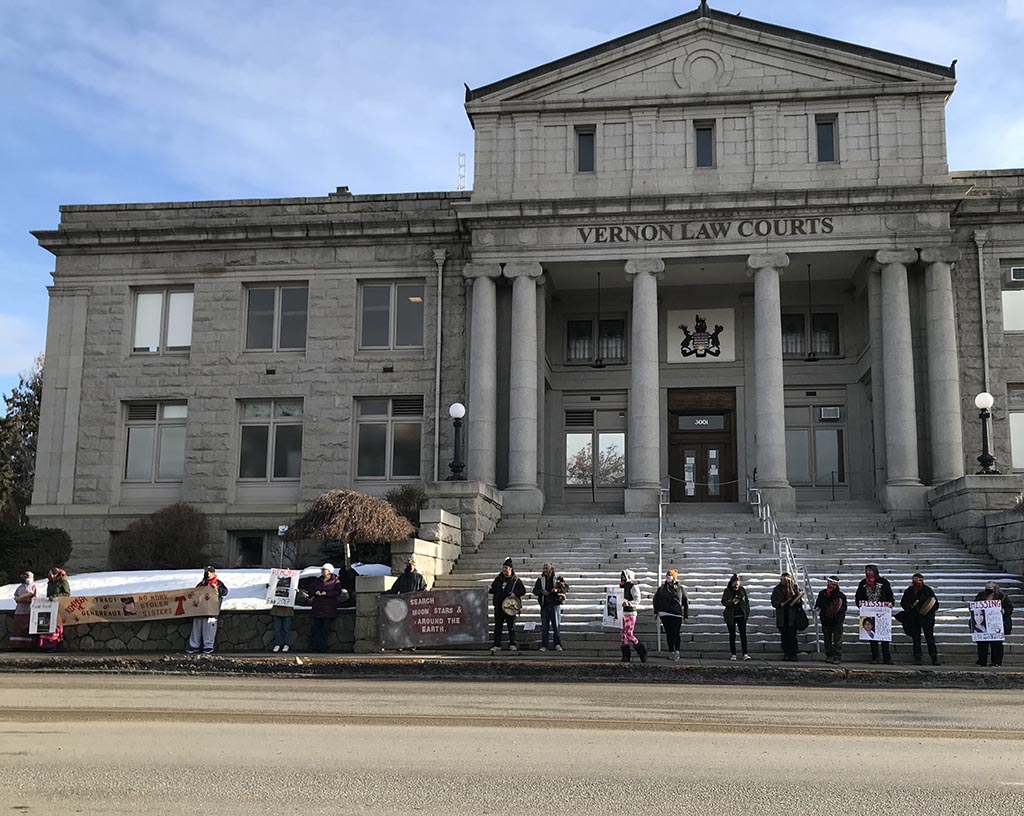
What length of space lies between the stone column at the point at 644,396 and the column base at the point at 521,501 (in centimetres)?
234

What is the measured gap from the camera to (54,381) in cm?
3375

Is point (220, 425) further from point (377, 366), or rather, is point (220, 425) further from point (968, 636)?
point (968, 636)

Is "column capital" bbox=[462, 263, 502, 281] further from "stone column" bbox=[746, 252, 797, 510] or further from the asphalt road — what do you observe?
the asphalt road

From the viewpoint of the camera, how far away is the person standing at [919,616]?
1878cm

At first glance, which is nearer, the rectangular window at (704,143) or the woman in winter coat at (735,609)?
the woman in winter coat at (735,609)

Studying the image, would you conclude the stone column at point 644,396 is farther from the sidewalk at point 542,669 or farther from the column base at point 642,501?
the sidewalk at point 542,669

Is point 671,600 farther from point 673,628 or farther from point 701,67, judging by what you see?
point 701,67

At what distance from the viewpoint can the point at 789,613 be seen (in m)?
19.0

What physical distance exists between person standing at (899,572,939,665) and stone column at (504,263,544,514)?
12206 millimetres

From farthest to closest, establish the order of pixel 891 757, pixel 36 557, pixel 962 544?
pixel 36 557 → pixel 962 544 → pixel 891 757

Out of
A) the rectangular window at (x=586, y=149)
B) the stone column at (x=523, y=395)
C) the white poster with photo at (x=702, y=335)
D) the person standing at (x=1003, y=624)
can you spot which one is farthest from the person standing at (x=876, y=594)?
the rectangular window at (x=586, y=149)

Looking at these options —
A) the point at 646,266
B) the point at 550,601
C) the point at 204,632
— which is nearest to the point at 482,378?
the point at 646,266

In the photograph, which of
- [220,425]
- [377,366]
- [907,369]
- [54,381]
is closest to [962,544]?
[907,369]

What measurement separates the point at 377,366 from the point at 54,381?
9.63m
